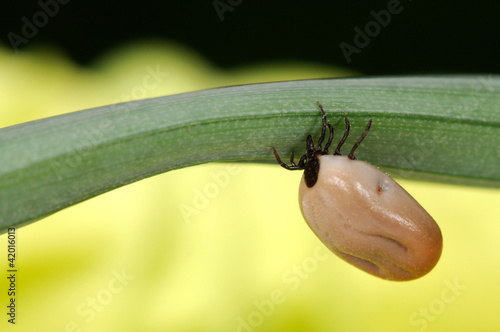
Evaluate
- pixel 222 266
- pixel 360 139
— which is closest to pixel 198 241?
pixel 222 266

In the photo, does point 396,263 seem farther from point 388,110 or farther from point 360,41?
point 360,41

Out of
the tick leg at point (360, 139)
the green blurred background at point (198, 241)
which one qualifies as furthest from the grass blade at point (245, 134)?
the green blurred background at point (198, 241)

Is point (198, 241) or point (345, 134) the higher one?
point (345, 134)

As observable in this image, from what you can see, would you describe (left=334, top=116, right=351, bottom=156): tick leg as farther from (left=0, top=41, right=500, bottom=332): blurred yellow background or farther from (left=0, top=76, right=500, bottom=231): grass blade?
(left=0, top=41, right=500, bottom=332): blurred yellow background

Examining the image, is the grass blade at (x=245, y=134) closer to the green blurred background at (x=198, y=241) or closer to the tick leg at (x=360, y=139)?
the tick leg at (x=360, y=139)

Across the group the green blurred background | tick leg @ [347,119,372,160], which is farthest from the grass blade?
the green blurred background

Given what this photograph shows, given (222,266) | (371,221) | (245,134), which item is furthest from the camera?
(222,266)

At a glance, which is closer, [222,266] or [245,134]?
[245,134]

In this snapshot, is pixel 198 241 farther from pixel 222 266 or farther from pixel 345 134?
pixel 345 134
